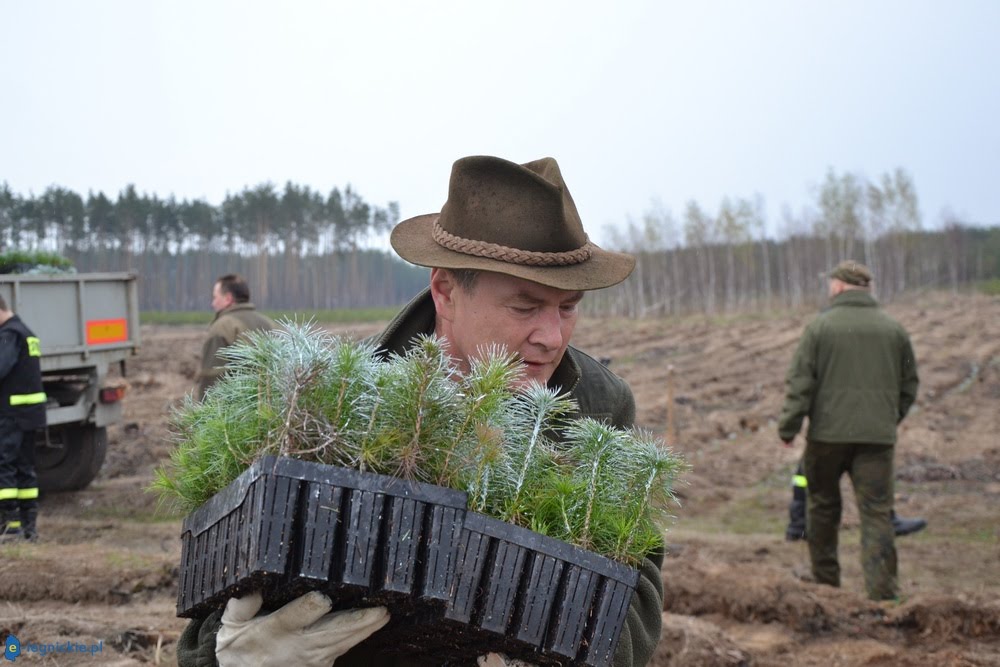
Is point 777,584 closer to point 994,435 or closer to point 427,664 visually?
point 427,664

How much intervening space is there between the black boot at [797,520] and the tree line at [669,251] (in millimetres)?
44907

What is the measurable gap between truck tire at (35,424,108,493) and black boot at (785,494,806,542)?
674 centimetres

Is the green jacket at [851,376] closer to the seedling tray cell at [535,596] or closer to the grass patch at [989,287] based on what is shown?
the seedling tray cell at [535,596]

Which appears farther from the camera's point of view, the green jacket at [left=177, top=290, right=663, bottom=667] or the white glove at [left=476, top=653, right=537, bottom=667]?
the green jacket at [left=177, top=290, right=663, bottom=667]

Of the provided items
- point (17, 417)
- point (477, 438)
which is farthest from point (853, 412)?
point (17, 417)

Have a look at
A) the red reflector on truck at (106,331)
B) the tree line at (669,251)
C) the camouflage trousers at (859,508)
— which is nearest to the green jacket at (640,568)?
the camouflage trousers at (859,508)

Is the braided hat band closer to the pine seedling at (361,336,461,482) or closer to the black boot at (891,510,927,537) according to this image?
the pine seedling at (361,336,461,482)

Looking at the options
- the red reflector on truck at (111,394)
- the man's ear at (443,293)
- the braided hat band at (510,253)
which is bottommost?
the red reflector on truck at (111,394)

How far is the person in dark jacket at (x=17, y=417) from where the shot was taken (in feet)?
23.1

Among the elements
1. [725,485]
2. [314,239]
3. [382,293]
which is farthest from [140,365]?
[382,293]

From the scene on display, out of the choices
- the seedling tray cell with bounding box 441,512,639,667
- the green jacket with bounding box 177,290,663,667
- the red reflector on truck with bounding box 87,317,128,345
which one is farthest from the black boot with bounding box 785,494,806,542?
the seedling tray cell with bounding box 441,512,639,667

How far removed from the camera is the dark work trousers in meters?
7.06

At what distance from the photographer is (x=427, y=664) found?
78.7 inches

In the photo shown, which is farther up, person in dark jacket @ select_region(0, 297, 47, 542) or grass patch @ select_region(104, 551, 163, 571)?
person in dark jacket @ select_region(0, 297, 47, 542)
